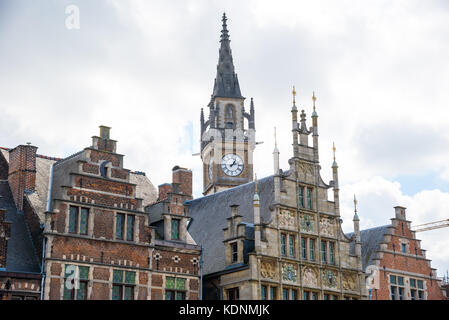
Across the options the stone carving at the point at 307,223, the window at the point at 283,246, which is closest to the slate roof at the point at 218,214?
the window at the point at 283,246

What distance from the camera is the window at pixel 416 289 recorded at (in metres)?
46.5

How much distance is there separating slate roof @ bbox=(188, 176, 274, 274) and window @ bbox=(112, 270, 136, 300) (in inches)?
206

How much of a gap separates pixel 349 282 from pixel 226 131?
32.2 metres

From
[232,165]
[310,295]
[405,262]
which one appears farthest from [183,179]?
[232,165]

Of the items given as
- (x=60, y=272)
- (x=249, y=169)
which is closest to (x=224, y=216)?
(x=60, y=272)

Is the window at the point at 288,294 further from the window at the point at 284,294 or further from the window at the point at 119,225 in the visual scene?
the window at the point at 119,225

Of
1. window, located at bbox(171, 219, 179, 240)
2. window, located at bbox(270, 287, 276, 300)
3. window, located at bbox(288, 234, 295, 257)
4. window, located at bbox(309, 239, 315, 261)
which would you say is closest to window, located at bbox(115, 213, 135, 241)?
window, located at bbox(171, 219, 179, 240)

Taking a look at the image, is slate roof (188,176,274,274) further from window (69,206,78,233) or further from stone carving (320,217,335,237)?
window (69,206,78,233)

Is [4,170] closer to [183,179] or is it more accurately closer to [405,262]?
[183,179]

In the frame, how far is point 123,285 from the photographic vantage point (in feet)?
118

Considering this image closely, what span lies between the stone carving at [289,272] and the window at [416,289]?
942 cm

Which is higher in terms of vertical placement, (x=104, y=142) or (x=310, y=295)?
(x=104, y=142)

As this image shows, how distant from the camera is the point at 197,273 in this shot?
3856 centimetres

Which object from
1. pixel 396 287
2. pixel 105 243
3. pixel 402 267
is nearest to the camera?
pixel 105 243
